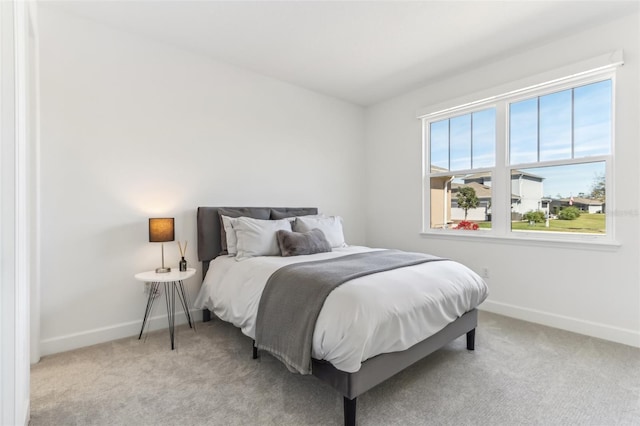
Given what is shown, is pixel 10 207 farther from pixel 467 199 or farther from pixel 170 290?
pixel 467 199

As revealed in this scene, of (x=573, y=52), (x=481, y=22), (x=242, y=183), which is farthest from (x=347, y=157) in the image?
(x=573, y=52)

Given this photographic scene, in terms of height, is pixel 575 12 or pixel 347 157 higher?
pixel 575 12


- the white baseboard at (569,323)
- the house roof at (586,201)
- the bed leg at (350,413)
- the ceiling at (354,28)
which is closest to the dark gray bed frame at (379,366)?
the bed leg at (350,413)

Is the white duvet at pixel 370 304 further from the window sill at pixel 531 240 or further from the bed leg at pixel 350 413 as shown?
the window sill at pixel 531 240

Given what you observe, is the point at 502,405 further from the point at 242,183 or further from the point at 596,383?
the point at 242,183

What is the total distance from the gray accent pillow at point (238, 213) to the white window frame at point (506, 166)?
6.80 ft

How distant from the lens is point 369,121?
15.6 feet

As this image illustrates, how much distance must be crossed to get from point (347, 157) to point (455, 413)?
11.6ft

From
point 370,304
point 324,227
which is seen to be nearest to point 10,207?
point 370,304

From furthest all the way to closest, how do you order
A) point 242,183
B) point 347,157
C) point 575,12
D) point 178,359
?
point 347,157
point 242,183
point 575,12
point 178,359

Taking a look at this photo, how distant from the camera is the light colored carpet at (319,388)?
167 cm

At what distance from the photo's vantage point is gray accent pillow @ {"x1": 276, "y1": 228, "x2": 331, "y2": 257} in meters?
2.79

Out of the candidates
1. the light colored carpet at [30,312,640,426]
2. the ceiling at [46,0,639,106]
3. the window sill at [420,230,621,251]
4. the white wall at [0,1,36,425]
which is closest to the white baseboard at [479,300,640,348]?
the light colored carpet at [30,312,640,426]

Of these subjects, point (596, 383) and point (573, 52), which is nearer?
point (596, 383)
